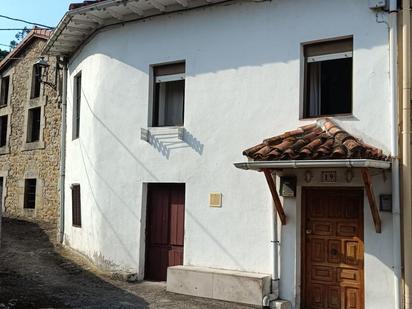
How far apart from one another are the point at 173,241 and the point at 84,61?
5.09 metres

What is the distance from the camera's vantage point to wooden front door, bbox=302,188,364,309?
7727 mm

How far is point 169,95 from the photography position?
1028cm

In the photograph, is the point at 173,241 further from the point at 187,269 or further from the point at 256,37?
the point at 256,37

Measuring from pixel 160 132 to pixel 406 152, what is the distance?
4635 mm

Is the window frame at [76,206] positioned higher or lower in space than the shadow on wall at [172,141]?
lower

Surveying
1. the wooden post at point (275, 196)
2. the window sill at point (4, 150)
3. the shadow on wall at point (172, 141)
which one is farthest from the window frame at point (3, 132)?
the wooden post at point (275, 196)

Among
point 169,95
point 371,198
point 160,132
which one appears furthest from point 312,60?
point 160,132

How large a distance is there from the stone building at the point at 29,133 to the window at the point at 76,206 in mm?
2999

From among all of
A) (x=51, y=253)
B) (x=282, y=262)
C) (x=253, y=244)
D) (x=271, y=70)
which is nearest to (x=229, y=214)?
(x=253, y=244)

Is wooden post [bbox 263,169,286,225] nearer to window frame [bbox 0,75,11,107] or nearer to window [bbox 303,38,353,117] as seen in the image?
window [bbox 303,38,353,117]

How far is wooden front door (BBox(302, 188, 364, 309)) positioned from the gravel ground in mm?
1249

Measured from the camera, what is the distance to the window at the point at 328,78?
8141 millimetres

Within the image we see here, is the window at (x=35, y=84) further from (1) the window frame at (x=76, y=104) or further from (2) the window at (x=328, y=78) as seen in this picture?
(2) the window at (x=328, y=78)

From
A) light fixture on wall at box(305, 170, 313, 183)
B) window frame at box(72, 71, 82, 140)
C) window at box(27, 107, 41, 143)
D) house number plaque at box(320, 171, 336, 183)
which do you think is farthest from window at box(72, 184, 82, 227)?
house number plaque at box(320, 171, 336, 183)
